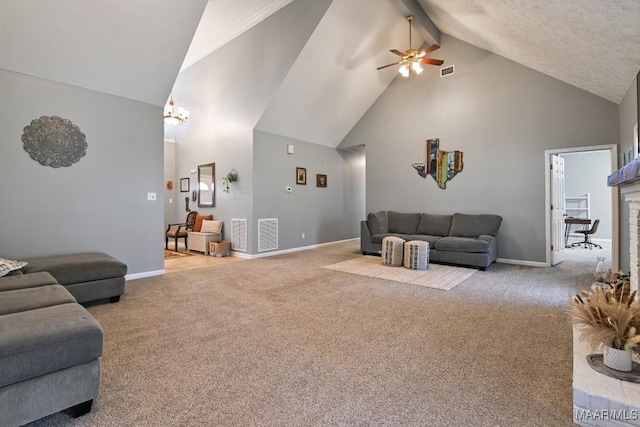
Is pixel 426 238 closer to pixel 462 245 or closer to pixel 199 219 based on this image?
pixel 462 245

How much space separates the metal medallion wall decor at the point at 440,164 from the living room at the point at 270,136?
0.13m

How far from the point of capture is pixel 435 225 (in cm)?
585

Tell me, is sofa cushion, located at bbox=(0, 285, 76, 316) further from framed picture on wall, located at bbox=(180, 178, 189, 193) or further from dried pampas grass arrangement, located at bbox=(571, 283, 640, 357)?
framed picture on wall, located at bbox=(180, 178, 189, 193)

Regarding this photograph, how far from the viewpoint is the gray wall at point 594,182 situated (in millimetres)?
8273

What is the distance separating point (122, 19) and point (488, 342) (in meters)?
4.92

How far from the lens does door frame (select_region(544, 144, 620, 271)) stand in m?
4.21

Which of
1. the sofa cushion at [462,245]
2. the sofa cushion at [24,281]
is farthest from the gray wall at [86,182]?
the sofa cushion at [462,245]

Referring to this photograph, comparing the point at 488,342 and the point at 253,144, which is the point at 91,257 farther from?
the point at 488,342

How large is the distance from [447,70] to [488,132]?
1521mm

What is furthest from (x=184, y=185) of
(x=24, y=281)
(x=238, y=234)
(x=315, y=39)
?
(x=24, y=281)

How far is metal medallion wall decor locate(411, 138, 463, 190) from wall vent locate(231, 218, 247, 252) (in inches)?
152

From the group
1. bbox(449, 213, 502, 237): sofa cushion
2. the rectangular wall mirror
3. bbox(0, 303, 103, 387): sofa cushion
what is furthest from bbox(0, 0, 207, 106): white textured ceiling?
bbox(449, 213, 502, 237): sofa cushion

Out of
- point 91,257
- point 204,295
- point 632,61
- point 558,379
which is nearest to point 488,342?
point 558,379

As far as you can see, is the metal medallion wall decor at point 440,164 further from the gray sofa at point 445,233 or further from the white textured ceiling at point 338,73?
the white textured ceiling at point 338,73
